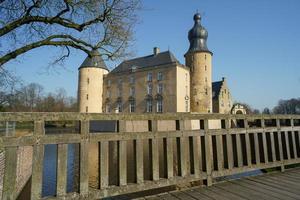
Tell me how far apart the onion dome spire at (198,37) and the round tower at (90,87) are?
726 inches

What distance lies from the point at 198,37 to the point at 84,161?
4409 centimetres

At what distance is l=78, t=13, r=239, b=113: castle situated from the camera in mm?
42719

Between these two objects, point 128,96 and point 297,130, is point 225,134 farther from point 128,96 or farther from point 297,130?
point 128,96

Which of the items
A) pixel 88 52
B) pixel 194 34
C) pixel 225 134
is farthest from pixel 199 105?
pixel 225 134

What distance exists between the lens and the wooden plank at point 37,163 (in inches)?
116

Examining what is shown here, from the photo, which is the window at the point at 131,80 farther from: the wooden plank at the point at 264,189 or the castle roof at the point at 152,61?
the wooden plank at the point at 264,189

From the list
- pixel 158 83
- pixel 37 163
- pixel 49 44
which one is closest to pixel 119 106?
pixel 158 83

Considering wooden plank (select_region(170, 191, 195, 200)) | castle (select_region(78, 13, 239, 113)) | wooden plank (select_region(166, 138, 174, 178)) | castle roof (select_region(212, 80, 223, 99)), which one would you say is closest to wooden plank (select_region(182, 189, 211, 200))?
wooden plank (select_region(170, 191, 195, 200))

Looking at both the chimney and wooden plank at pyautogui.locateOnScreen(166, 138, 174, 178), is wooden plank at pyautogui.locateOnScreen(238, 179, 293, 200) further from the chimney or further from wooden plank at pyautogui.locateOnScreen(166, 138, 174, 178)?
the chimney

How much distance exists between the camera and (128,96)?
158ft

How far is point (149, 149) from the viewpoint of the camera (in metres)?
3.97

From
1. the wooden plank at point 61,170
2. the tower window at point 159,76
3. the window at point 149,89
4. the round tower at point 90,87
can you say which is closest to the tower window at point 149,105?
the window at point 149,89

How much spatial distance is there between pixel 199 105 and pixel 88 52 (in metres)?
36.4

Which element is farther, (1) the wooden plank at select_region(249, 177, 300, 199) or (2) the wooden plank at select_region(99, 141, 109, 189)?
(1) the wooden plank at select_region(249, 177, 300, 199)
